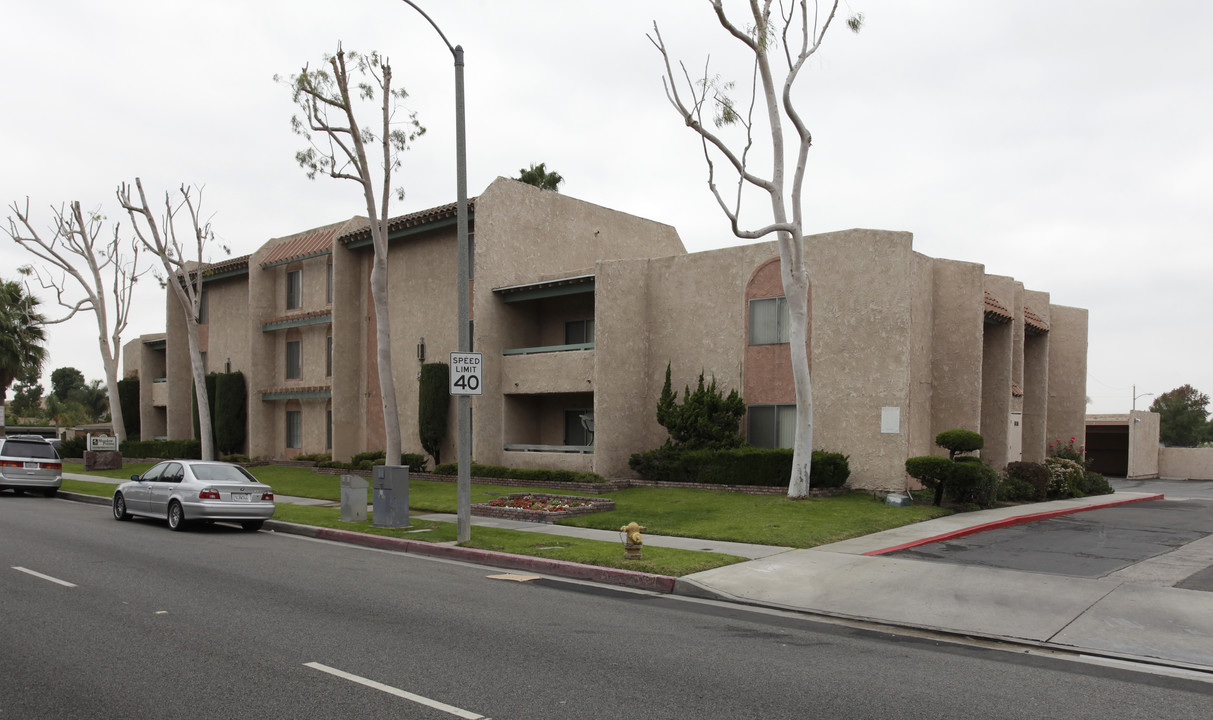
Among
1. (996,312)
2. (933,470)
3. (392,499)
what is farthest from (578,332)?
(933,470)

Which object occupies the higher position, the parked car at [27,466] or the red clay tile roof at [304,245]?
the red clay tile roof at [304,245]

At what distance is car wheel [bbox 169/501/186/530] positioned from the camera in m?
16.7

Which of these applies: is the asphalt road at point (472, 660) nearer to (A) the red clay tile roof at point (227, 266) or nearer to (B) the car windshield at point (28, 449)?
(B) the car windshield at point (28, 449)

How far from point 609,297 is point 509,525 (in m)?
9.26

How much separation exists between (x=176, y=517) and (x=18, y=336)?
34732mm

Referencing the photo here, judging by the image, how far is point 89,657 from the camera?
7.14 metres

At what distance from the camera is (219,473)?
675 inches

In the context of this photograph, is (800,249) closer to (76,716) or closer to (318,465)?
(76,716)

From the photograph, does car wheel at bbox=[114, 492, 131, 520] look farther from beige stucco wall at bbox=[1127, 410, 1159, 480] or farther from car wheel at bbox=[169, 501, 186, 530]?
beige stucco wall at bbox=[1127, 410, 1159, 480]

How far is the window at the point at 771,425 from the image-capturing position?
904 inches

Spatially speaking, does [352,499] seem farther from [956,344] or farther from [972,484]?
[956,344]

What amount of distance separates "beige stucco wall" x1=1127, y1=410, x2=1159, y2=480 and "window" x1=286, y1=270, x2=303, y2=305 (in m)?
37.2

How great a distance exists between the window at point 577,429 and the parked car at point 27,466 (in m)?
15.5

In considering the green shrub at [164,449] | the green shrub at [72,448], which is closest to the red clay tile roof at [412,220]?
the green shrub at [164,449]
